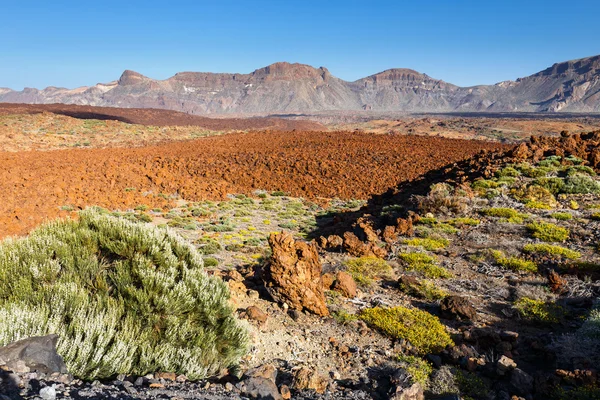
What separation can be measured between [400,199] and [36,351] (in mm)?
13275

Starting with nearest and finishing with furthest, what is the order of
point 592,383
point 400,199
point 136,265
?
point 592,383
point 136,265
point 400,199

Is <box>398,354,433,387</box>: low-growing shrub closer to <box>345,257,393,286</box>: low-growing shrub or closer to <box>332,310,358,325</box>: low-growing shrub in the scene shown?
<box>332,310,358,325</box>: low-growing shrub

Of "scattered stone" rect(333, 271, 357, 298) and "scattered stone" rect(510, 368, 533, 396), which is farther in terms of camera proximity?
"scattered stone" rect(333, 271, 357, 298)

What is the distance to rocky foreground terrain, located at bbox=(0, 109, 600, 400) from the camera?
12.8 ft

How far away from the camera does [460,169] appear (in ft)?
55.7

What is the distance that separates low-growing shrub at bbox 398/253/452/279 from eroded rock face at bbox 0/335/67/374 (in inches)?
261

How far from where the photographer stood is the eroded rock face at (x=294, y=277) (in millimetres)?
6109

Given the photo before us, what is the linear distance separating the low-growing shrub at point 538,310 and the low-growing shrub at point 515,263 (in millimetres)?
1375

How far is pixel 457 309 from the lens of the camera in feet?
19.9

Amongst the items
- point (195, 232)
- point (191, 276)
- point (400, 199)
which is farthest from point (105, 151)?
point (191, 276)

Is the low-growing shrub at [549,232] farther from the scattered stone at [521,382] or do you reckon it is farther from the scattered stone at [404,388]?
the scattered stone at [404,388]

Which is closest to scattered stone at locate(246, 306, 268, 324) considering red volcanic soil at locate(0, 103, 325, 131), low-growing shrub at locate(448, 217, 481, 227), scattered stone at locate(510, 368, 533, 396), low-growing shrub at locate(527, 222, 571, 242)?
scattered stone at locate(510, 368, 533, 396)

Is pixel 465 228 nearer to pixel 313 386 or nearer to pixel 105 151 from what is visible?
pixel 313 386

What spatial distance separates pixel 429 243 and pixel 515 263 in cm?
195
